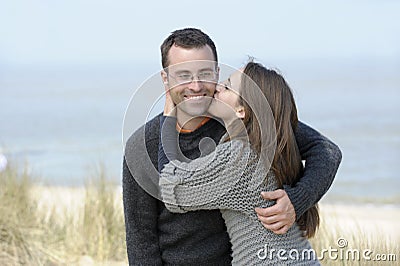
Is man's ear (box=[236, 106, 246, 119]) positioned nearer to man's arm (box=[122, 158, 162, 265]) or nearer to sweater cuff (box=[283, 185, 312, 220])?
sweater cuff (box=[283, 185, 312, 220])

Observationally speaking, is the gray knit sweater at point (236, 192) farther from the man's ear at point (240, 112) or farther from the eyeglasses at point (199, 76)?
the eyeglasses at point (199, 76)

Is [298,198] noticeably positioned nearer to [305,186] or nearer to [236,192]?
[305,186]

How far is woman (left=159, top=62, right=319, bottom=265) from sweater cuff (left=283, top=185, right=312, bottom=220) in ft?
0.13

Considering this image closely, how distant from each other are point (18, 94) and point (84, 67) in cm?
637

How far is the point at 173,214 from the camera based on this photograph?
2.88m

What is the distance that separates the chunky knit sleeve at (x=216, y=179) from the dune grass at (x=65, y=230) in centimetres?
194

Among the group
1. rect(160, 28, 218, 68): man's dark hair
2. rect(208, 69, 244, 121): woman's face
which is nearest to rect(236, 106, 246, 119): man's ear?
rect(208, 69, 244, 121): woman's face

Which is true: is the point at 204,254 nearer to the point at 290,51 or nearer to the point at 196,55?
the point at 196,55

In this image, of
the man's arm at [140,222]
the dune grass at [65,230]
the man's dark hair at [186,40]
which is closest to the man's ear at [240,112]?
the man's dark hair at [186,40]

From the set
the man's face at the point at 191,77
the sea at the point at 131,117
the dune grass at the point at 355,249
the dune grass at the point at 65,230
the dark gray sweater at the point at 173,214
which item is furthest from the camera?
the sea at the point at 131,117

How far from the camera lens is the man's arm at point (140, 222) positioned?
113 inches

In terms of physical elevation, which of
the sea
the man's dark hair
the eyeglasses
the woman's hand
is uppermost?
the man's dark hair

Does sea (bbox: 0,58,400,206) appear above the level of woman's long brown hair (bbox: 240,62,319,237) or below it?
below

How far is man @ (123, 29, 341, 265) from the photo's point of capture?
8.83ft
